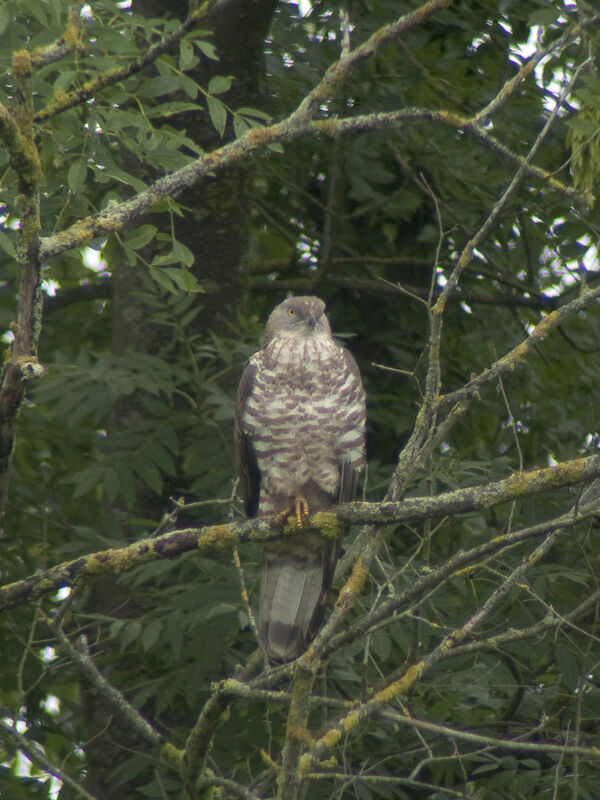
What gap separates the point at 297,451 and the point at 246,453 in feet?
0.73

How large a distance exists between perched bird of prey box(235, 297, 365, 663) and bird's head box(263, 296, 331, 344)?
11mm

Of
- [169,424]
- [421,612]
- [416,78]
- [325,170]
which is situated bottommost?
[421,612]

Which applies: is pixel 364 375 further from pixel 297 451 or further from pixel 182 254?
pixel 182 254

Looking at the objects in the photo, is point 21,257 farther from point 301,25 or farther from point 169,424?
point 301,25

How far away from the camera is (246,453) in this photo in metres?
3.91

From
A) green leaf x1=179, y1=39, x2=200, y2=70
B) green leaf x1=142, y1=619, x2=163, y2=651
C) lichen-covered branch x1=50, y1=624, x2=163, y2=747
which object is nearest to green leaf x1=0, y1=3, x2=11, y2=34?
green leaf x1=179, y1=39, x2=200, y2=70

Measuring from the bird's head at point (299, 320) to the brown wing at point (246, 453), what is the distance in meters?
0.20

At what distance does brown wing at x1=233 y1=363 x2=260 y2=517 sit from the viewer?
12.6 feet

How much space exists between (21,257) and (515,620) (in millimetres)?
2239

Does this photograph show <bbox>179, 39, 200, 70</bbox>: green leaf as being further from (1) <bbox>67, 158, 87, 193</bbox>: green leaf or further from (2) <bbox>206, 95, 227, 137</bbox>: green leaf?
(1) <bbox>67, 158, 87, 193</bbox>: green leaf

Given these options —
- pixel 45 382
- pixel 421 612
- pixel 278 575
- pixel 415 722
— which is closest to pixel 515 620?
pixel 421 612

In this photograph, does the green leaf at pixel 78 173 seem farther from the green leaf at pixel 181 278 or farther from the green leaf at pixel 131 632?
the green leaf at pixel 131 632

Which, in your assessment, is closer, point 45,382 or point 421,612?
point 421,612

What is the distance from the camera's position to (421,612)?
3.75 metres
